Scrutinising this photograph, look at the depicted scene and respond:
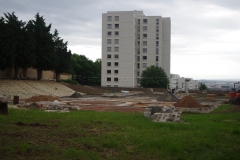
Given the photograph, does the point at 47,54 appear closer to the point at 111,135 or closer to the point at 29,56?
the point at 29,56

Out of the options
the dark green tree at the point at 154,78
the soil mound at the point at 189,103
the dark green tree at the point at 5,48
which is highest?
the dark green tree at the point at 5,48

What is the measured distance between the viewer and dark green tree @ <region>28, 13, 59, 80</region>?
166 ft

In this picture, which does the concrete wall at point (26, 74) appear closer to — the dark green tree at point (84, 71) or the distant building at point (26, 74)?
the distant building at point (26, 74)

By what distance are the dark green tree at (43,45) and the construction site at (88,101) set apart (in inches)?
135

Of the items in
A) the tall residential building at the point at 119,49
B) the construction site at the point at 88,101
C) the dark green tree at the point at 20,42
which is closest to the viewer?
the construction site at the point at 88,101

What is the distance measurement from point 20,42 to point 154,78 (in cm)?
4022

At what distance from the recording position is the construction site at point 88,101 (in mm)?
18334

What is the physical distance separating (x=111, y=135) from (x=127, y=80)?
73.3 metres

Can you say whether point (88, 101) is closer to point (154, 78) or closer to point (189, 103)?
point (189, 103)

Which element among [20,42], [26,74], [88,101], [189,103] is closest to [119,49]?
[26,74]

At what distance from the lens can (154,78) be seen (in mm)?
76438

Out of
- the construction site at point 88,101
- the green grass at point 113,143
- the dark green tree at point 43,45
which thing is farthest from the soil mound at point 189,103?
the dark green tree at point 43,45

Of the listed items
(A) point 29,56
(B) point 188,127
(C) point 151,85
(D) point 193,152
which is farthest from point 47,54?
(D) point 193,152

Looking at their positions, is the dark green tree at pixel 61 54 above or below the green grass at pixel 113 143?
above
